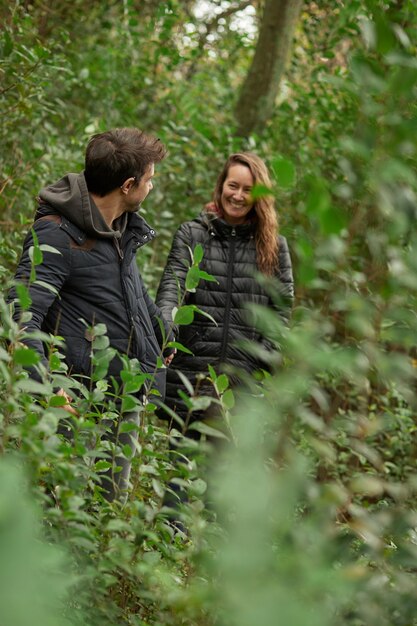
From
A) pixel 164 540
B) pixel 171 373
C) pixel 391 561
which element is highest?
pixel 391 561

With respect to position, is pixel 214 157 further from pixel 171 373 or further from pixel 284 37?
pixel 171 373

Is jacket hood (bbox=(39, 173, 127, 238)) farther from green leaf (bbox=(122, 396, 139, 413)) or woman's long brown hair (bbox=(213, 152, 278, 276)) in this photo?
green leaf (bbox=(122, 396, 139, 413))

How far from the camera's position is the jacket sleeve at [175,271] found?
439cm

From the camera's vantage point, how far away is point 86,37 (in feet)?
27.2

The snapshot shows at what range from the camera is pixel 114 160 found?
3.63 meters

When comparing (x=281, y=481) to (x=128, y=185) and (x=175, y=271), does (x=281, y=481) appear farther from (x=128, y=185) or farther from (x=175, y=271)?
(x=175, y=271)

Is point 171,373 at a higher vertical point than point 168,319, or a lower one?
lower

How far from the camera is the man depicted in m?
3.43

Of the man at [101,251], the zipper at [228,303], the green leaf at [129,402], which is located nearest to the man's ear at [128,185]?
the man at [101,251]

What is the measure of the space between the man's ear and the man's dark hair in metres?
0.01

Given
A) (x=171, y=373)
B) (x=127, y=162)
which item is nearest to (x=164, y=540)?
(x=127, y=162)

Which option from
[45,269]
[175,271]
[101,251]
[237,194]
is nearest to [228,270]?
[175,271]

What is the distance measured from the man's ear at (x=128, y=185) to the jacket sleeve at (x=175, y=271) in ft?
2.52

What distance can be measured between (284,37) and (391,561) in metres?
7.15
